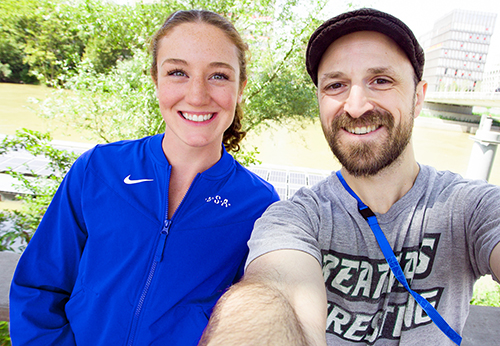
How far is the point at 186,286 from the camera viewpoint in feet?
3.99

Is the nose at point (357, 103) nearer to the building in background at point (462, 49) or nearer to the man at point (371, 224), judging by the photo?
the man at point (371, 224)

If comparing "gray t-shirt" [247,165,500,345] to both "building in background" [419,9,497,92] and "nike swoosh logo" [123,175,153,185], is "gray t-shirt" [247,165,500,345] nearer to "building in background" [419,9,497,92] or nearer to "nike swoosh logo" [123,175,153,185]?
"nike swoosh logo" [123,175,153,185]

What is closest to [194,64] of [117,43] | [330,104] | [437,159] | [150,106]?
[330,104]

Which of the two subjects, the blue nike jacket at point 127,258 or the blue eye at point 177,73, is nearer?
the blue nike jacket at point 127,258

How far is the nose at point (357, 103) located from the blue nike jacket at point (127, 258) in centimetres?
53

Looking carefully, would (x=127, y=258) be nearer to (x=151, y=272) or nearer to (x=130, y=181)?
(x=151, y=272)

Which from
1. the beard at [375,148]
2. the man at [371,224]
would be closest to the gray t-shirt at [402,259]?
the man at [371,224]

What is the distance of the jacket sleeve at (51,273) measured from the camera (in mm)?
1247

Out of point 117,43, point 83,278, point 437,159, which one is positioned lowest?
point 437,159

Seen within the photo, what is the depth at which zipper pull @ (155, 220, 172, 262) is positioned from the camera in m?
1.22

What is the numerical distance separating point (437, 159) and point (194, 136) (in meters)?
18.5

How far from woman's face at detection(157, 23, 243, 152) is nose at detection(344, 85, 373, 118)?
53 cm

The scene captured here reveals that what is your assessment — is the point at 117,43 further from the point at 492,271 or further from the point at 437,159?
the point at 437,159

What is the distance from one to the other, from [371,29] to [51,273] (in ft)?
5.29
